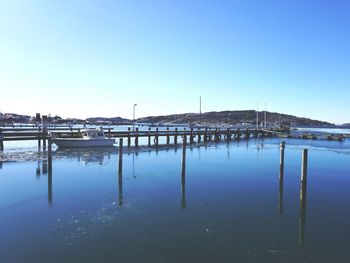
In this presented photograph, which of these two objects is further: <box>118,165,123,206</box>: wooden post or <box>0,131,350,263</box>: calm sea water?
<box>118,165,123,206</box>: wooden post

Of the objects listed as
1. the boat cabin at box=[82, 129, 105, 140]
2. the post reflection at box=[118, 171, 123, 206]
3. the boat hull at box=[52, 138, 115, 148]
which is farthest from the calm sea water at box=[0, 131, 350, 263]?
the boat cabin at box=[82, 129, 105, 140]

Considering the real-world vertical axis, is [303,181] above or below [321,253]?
above

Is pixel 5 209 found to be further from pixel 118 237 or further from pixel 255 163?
pixel 255 163

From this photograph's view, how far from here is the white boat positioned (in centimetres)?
3994

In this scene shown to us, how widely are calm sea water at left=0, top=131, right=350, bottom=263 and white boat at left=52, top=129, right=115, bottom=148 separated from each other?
51.0 ft

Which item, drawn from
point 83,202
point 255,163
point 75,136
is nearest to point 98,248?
point 83,202

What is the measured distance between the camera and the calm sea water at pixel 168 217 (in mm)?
10289

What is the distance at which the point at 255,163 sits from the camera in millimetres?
31484

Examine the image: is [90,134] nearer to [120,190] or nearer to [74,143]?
[74,143]

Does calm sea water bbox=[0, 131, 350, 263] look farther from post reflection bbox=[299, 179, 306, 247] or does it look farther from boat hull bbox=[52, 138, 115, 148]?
boat hull bbox=[52, 138, 115, 148]


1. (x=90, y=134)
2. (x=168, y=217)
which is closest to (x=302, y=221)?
(x=168, y=217)

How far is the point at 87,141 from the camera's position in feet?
134

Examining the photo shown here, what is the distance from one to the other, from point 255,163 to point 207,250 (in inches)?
875

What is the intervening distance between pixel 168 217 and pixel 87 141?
29195 millimetres
